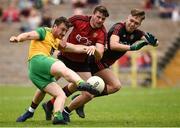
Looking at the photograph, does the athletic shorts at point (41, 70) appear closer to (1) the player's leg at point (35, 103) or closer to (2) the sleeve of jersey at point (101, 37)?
(1) the player's leg at point (35, 103)

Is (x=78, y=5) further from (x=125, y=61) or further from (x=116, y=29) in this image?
(x=116, y=29)

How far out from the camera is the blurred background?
40.1 metres

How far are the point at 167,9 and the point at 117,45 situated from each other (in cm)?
2614

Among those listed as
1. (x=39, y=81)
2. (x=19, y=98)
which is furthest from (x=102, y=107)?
(x=39, y=81)

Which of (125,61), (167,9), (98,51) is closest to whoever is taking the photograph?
(98,51)

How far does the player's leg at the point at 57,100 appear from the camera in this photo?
16.7 m

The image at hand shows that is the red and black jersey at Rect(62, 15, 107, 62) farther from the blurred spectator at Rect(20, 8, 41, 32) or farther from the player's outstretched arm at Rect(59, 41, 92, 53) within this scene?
the blurred spectator at Rect(20, 8, 41, 32)

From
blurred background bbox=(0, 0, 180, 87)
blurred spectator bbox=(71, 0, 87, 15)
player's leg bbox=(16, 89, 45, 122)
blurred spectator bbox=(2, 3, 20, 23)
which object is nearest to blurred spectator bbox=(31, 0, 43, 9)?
blurred background bbox=(0, 0, 180, 87)

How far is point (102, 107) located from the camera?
24328mm

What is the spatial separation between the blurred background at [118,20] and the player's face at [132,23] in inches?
807

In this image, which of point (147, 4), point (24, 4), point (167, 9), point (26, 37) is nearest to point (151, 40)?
point (26, 37)

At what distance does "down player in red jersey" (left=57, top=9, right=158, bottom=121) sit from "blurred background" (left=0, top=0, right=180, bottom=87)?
20065mm

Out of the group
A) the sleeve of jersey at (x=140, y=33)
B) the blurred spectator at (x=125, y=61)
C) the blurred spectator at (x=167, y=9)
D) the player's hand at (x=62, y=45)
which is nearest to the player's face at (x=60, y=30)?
the player's hand at (x=62, y=45)

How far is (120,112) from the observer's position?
21.9 m
